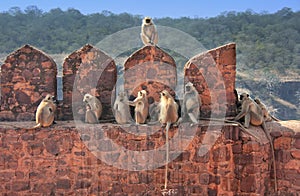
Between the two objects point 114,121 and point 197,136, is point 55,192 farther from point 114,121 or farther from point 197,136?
point 197,136

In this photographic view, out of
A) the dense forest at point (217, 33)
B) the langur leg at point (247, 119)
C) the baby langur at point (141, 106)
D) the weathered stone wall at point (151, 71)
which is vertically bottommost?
the langur leg at point (247, 119)

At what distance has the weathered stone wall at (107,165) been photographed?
273 inches

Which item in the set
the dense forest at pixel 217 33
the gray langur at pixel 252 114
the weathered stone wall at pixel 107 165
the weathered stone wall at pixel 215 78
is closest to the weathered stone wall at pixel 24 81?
the weathered stone wall at pixel 107 165

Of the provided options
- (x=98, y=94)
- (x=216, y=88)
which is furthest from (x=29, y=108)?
(x=216, y=88)

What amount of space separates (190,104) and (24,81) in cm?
272

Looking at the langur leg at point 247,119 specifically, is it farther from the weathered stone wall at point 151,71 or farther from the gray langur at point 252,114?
the weathered stone wall at point 151,71

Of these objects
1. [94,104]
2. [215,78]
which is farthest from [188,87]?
[94,104]

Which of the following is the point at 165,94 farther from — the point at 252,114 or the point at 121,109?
the point at 252,114

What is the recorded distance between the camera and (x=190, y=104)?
7.25 m

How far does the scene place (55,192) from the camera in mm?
7105

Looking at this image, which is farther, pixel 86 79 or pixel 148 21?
pixel 148 21

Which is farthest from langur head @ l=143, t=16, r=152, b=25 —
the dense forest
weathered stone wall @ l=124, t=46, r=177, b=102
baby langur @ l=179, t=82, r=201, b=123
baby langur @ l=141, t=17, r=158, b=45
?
the dense forest

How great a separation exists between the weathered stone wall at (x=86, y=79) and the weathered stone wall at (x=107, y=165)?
26.2 inches

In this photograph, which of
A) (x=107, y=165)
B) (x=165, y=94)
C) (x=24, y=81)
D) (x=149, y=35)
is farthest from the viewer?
(x=149, y=35)
